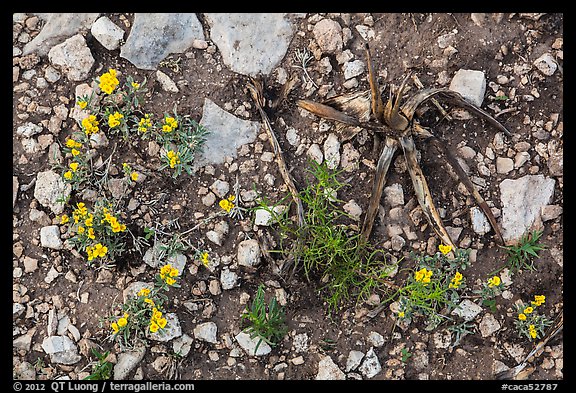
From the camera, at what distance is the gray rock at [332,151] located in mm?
3885

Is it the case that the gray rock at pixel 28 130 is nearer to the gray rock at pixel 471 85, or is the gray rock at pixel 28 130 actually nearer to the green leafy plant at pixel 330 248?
the green leafy plant at pixel 330 248

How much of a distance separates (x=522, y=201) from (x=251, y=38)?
6.89 feet

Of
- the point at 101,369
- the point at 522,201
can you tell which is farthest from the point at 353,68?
the point at 101,369

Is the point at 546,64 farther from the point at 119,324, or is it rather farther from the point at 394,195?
the point at 119,324

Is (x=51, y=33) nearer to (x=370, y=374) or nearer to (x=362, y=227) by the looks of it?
(x=362, y=227)

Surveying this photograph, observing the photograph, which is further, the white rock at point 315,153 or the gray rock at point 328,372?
the white rock at point 315,153

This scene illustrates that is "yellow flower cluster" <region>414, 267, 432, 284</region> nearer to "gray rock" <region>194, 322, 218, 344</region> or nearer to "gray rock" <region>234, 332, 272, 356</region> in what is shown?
"gray rock" <region>234, 332, 272, 356</region>

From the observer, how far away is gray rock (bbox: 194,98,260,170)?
389 centimetres

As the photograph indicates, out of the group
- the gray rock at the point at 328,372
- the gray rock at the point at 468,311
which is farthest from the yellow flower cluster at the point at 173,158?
the gray rock at the point at 468,311

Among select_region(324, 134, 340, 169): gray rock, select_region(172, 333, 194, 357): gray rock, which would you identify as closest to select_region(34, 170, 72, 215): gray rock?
select_region(172, 333, 194, 357): gray rock

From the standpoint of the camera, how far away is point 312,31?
159 inches

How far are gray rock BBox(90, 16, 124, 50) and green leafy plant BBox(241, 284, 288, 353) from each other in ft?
6.18

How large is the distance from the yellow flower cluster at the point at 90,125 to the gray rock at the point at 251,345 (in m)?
1.58

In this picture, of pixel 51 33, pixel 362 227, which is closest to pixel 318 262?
pixel 362 227
